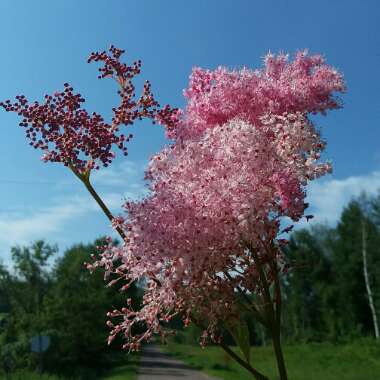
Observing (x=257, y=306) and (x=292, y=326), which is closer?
(x=257, y=306)

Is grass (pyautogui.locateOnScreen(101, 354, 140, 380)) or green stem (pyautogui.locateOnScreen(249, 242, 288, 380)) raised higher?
green stem (pyautogui.locateOnScreen(249, 242, 288, 380))

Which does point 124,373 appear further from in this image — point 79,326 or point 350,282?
point 350,282

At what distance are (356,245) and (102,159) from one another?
60321mm

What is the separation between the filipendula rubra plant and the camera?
2205 millimetres

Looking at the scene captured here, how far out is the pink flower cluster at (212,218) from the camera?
2193 millimetres

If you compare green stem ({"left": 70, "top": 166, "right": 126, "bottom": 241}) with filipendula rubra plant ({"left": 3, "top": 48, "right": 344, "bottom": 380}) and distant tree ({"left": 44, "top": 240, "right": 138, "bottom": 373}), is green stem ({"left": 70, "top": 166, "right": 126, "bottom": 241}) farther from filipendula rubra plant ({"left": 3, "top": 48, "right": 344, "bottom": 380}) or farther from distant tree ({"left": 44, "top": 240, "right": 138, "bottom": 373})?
distant tree ({"left": 44, "top": 240, "right": 138, "bottom": 373})

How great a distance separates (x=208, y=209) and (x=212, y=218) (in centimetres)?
5

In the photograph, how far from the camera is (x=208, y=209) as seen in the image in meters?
2.28

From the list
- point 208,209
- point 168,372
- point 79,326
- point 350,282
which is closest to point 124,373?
point 168,372

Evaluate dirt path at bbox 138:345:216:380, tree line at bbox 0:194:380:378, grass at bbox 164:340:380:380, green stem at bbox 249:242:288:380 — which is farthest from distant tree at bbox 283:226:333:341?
green stem at bbox 249:242:288:380

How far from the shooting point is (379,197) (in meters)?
49.8

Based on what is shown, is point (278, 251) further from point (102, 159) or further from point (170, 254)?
point (102, 159)

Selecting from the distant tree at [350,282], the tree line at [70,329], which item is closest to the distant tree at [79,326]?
the tree line at [70,329]

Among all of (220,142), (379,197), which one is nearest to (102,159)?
(220,142)
